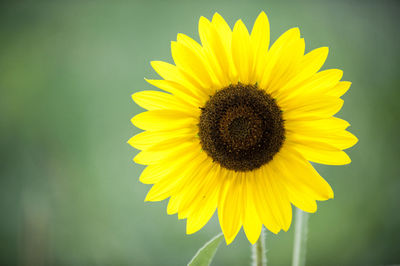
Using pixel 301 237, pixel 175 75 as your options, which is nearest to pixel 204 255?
pixel 301 237

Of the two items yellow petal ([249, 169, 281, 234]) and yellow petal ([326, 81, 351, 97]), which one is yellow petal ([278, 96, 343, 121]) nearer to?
yellow petal ([326, 81, 351, 97])

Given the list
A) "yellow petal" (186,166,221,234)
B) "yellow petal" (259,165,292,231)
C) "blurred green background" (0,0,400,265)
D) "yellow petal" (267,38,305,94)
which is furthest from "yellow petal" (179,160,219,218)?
"blurred green background" (0,0,400,265)

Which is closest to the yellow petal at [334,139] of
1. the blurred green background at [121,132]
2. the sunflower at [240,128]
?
the sunflower at [240,128]

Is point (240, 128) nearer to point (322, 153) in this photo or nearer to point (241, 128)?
point (241, 128)

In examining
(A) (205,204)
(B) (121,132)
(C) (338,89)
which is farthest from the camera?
(B) (121,132)

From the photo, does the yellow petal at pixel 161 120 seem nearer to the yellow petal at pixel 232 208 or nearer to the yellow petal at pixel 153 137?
the yellow petal at pixel 153 137
